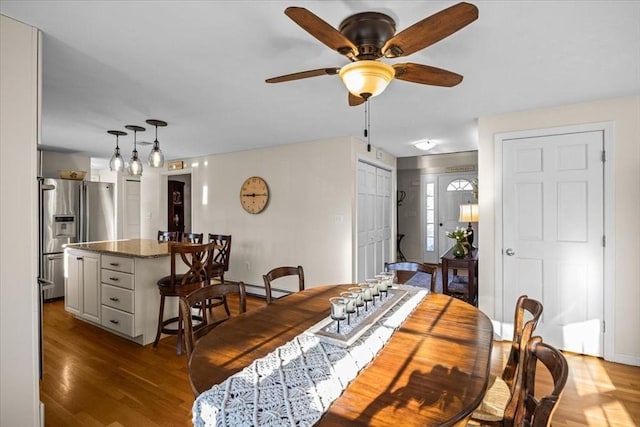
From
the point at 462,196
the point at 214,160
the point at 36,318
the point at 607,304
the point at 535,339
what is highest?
the point at 214,160

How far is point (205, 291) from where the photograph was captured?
1.73 meters

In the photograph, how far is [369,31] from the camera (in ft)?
5.12

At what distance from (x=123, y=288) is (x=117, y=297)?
15cm

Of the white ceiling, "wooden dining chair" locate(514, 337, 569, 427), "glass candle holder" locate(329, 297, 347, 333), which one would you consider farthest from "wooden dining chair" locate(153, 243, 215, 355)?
"wooden dining chair" locate(514, 337, 569, 427)

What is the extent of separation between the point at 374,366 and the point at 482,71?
213cm

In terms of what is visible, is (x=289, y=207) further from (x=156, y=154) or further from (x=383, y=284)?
(x=383, y=284)

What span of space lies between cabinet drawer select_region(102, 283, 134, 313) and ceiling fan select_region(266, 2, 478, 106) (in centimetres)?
267

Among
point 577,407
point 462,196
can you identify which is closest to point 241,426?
point 577,407

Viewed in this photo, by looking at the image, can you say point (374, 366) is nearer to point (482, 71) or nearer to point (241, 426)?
point (241, 426)

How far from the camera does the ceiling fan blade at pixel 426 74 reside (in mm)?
1541

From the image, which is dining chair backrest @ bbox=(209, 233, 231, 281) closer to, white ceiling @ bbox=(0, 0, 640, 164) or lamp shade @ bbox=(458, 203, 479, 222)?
white ceiling @ bbox=(0, 0, 640, 164)

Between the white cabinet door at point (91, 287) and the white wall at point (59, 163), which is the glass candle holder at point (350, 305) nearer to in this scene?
the white cabinet door at point (91, 287)

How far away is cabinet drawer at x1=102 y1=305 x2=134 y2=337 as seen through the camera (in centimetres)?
312

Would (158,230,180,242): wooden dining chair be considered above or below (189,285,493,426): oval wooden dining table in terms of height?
above
